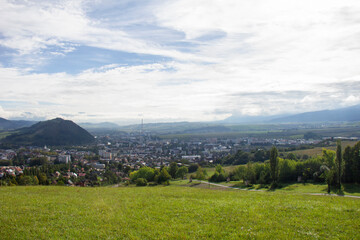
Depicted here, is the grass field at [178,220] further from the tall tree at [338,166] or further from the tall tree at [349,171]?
the tall tree at [349,171]

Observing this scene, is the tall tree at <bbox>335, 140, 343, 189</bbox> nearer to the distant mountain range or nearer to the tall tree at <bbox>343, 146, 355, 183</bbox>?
the tall tree at <bbox>343, 146, 355, 183</bbox>

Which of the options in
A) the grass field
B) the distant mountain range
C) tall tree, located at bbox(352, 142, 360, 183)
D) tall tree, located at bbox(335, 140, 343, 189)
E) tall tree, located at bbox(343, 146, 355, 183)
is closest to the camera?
the grass field

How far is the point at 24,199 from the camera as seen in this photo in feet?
52.8

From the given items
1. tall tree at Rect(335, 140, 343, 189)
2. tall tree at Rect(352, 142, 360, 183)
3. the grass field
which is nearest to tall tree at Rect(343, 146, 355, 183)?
tall tree at Rect(352, 142, 360, 183)

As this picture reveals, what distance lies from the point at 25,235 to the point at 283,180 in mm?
37384

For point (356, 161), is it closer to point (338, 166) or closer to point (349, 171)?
point (349, 171)

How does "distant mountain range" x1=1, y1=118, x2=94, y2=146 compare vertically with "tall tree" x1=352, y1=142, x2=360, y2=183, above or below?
below

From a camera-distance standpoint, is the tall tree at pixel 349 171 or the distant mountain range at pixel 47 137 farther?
the distant mountain range at pixel 47 137

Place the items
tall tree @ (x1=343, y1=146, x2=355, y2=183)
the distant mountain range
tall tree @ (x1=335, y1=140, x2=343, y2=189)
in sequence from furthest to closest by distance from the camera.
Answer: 1. the distant mountain range
2. tall tree @ (x1=343, y1=146, x2=355, y2=183)
3. tall tree @ (x1=335, y1=140, x2=343, y2=189)

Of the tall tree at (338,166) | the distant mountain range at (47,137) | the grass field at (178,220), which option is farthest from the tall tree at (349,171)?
the distant mountain range at (47,137)

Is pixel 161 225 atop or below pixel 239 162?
atop

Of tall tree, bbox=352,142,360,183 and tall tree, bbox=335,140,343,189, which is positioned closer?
tall tree, bbox=335,140,343,189

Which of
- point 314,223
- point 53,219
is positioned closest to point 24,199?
point 53,219

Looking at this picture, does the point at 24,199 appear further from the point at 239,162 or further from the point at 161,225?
the point at 239,162
